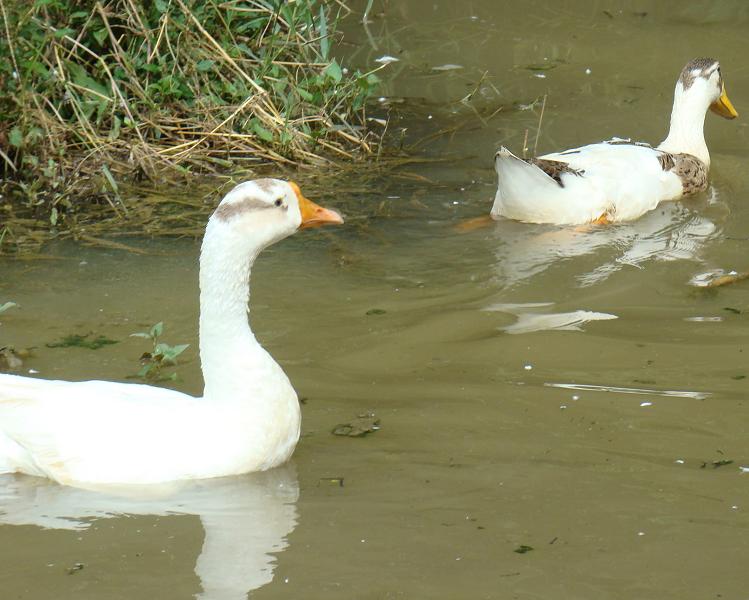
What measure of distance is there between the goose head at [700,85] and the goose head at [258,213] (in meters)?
5.08

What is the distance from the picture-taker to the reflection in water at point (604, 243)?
22.7 ft

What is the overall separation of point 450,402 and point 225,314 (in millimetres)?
1046

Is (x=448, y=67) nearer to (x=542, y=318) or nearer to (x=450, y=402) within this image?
(x=542, y=318)

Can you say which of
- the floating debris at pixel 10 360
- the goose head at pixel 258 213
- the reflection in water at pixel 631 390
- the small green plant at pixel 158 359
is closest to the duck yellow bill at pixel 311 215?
the goose head at pixel 258 213

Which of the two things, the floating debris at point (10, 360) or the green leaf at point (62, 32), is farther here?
the green leaf at point (62, 32)

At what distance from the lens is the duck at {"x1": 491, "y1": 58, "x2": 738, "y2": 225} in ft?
24.9

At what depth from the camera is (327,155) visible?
8820mm

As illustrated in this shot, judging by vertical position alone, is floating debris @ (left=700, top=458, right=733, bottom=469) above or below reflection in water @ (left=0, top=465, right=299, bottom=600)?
above

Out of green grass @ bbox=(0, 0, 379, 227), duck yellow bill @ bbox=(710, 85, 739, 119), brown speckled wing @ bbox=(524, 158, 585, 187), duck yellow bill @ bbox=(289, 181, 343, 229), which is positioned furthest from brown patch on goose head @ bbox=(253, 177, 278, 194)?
duck yellow bill @ bbox=(710, 85, 739, 119)

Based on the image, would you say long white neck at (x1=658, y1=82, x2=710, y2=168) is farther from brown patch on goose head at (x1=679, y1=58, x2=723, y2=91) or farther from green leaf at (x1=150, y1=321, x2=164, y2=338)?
green leaf at (x1=150, y1=321, x2=164, y2=338)

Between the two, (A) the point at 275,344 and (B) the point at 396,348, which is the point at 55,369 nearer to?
(A) the point at 275,344

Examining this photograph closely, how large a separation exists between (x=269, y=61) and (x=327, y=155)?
2.58ft

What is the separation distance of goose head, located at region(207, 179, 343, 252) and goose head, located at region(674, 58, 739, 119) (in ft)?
16.7

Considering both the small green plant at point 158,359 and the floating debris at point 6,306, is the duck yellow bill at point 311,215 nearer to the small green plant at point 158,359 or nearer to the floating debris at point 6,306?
the small green plant at point 158,359
